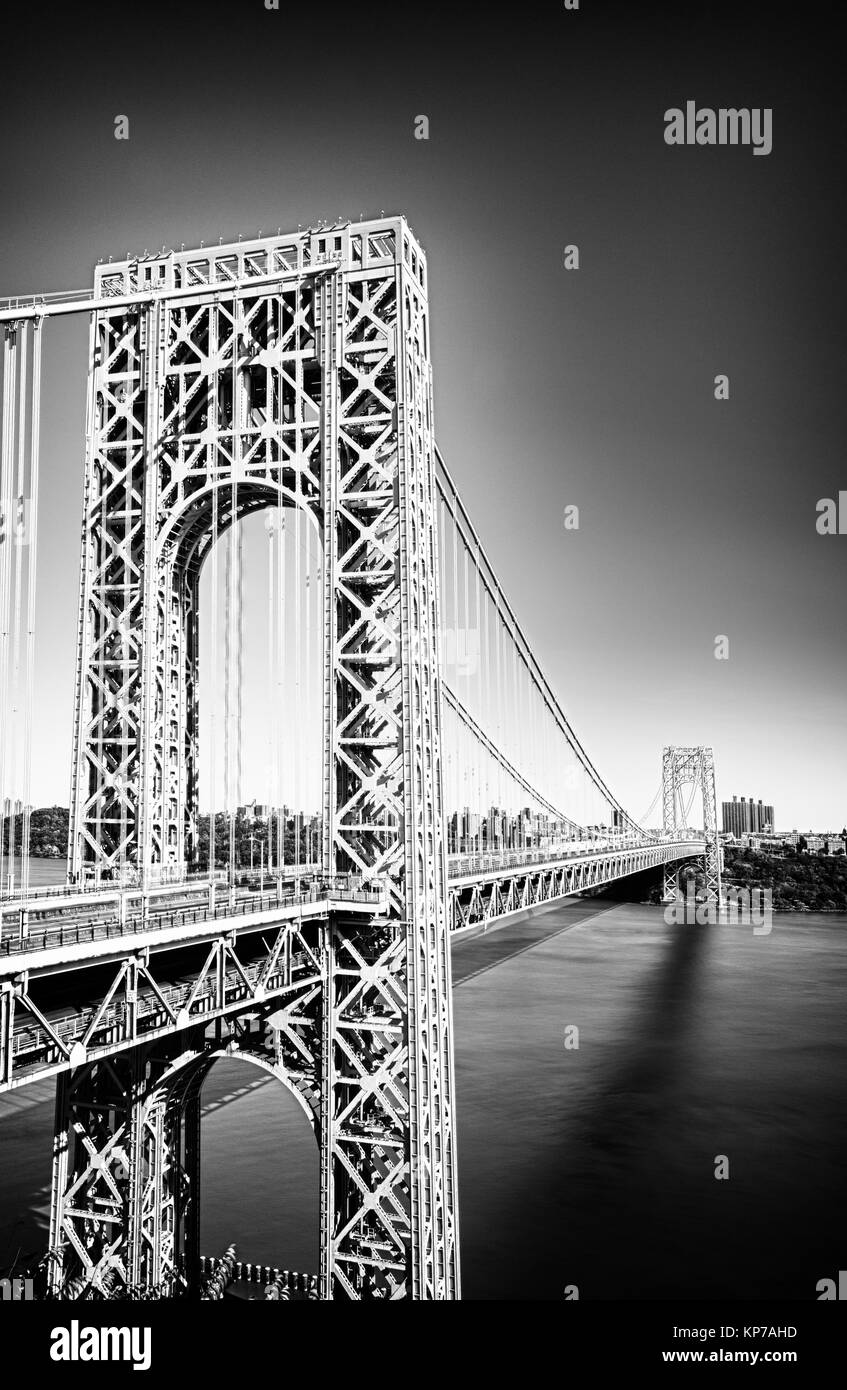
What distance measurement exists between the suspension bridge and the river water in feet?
18.5

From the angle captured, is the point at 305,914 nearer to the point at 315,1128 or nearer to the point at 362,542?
the point at 315,1128

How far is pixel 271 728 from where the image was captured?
49.2ft

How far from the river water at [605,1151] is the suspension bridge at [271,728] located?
563 cm

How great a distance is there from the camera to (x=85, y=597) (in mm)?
15531

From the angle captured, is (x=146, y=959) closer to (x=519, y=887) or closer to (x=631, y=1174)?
(x=631, y=1174)

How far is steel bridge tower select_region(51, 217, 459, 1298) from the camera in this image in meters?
14.1

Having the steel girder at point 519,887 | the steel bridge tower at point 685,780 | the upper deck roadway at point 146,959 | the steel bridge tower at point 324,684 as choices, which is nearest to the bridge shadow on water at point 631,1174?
the steel girder at point 519,887

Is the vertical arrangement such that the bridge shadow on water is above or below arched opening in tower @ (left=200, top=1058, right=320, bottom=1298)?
below

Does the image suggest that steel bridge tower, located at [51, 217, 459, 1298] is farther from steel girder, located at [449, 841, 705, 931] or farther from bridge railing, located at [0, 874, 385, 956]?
steel girder, located at [449, 841, 705, 931]

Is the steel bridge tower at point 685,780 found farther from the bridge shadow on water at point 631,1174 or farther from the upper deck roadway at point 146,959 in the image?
the upper deck roadway at point 146,959

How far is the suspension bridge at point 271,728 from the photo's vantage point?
1393 centimetres

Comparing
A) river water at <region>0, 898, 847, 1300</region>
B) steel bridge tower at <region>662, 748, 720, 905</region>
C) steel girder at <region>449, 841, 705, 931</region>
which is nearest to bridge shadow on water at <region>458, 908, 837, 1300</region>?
river water at <region>0, 898, 847, 1300</region>

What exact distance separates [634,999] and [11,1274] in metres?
38.4
